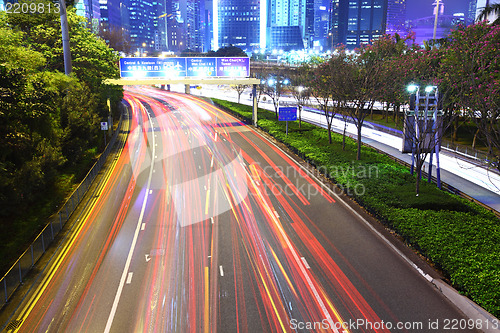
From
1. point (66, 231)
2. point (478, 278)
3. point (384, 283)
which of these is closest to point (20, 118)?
point (66, 231)

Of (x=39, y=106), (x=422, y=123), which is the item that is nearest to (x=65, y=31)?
(x=39, y=106)

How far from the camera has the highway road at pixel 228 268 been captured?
13086mm

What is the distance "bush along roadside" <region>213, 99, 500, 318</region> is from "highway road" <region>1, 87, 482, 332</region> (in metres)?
0.95

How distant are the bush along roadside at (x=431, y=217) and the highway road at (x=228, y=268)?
95cm

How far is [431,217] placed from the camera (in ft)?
61.4

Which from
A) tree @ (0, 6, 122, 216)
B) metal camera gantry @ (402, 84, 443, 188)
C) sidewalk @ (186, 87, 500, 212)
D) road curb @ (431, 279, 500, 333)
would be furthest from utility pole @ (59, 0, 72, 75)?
sidewalk @ (186, 87, 500, 212)

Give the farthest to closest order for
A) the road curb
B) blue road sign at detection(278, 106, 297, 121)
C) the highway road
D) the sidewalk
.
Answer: blue road sign at detection(278, 106, 297, 121) → the sidewalk → the highway road → the road curb

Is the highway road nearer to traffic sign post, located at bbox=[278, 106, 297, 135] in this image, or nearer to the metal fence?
the metal fence

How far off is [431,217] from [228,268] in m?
10.1

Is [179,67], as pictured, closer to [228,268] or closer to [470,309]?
[228,268]

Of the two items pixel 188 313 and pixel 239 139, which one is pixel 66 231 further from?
pixel 239 139

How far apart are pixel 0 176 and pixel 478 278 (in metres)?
19.0

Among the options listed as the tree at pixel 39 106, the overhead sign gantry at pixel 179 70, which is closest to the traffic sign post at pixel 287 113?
the overhead sign gantry at pixel 179 70

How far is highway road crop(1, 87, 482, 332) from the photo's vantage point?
13.1m
